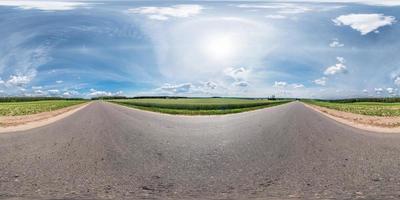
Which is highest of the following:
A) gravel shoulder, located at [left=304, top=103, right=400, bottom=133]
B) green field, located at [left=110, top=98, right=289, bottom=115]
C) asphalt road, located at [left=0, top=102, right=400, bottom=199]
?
green field, located at [left=110, top=98, right=289, bottom=115]

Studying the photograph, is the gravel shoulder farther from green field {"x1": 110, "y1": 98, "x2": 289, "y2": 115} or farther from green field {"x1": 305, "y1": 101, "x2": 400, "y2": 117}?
green field {"x1": 110, "y1": 98, "x2": 289, "y2": 115}

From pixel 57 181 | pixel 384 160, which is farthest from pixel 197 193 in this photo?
pixel 384 160

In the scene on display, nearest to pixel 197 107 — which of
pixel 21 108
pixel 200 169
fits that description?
pixel 21 108

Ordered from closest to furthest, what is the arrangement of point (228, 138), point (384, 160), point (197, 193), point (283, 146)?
point (197, 193)
point (384, 160)
point (283, 146)
point (228, 138)

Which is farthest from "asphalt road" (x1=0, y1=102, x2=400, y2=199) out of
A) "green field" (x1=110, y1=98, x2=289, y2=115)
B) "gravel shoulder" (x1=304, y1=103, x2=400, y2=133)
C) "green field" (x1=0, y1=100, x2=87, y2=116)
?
"green field" (x1=0, y1=100, x2=87, y2=116)

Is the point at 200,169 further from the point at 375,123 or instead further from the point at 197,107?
the point at 197,107

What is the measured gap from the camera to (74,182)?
9.17m

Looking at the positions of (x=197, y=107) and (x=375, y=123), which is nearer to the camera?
(x=375, y=123)

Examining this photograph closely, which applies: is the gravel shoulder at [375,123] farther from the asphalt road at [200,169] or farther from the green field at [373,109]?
the asphalt road at [200,169]

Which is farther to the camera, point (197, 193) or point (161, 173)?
point (161, 173)

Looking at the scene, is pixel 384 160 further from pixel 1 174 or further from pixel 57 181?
pixel 1 174

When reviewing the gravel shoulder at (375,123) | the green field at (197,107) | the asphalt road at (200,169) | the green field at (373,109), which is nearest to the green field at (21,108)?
the green field at (197,107)

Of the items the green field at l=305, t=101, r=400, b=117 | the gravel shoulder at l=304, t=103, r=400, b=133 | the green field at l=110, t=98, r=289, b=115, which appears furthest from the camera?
the green field at l=305, t=101, r=400, b=117

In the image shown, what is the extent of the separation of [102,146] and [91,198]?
8.42 metres
